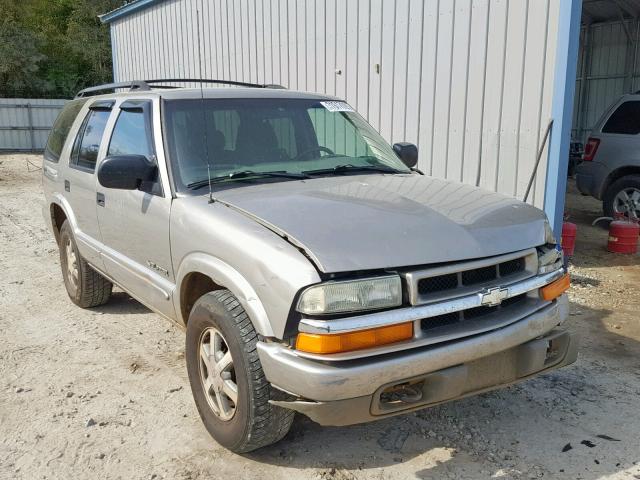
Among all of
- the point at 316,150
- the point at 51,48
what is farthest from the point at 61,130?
the point at 51,48

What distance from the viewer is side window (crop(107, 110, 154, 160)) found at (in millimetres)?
3833

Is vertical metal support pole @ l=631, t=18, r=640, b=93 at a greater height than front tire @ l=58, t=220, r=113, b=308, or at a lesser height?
greater

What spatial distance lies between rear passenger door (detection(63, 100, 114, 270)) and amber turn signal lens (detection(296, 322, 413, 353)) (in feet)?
8.61

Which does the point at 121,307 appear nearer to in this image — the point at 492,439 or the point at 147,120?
the point at 147,120

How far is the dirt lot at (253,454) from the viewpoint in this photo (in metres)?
3.02

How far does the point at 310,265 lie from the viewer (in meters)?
2.52

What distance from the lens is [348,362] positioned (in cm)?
251

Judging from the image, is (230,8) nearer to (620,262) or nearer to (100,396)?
(620,262)

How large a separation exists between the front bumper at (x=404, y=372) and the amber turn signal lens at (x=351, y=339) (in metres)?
0.06

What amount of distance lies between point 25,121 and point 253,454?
23090 mm

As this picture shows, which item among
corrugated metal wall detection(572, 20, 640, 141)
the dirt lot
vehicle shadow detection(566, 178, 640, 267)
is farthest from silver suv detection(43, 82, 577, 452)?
corrugated metal wall detection(572, 20, 640, 141)

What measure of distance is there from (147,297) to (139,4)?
1180 cm

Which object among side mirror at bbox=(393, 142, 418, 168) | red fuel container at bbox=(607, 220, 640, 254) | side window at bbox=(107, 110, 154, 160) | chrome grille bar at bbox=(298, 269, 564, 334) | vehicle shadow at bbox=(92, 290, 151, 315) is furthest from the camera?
red fuel container at bbox=(607, 220, 640, 254)

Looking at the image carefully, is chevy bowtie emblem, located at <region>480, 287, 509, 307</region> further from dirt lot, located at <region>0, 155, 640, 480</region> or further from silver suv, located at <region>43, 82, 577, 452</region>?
dirt lot, located at <region>0, 155, 640, 480</region>
